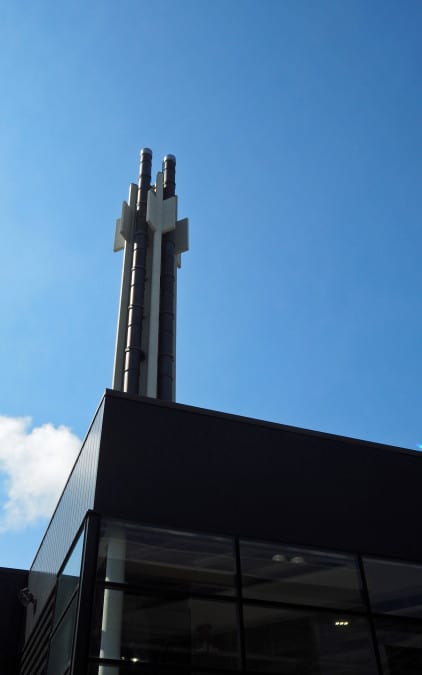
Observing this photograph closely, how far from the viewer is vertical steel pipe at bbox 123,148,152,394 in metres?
30.4

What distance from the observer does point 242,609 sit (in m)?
10.9

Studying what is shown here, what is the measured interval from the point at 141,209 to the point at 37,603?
24607mm

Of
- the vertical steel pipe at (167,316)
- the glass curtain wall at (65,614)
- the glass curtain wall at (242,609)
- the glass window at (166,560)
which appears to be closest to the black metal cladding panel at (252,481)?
the glass window at (166,560)

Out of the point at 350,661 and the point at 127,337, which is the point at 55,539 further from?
the point at 127,337

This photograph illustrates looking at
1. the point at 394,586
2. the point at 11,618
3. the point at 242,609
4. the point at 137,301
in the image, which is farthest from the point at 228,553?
the point at 137,301

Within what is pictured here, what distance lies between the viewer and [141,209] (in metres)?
36.8

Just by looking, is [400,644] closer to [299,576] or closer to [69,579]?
[299,576]

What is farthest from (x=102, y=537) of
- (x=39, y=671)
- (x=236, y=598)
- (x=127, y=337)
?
(x=127, y=337)

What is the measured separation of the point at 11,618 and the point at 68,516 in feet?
21.9

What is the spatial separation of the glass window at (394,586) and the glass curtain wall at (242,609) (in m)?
0.02

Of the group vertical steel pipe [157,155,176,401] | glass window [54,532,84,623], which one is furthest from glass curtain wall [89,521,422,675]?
vertical steel pipe [157,155,176,401]

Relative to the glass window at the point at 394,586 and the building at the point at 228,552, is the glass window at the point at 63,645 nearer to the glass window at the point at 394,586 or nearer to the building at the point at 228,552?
the building at the point at 228,552

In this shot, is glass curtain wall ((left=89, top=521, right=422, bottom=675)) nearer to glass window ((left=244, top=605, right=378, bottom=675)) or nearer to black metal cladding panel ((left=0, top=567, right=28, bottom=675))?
glass window ((left=244, top=605, right=378, bottom=675))

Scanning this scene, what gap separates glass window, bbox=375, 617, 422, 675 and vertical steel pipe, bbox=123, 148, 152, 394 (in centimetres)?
1893
